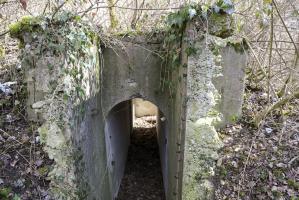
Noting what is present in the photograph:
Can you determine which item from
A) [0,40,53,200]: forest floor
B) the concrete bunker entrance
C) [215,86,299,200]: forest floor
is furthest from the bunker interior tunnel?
[0,40,53,200]: forest floor

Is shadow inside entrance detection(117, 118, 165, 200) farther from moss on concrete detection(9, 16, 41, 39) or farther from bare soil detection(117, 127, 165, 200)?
moss on concrete detection(9, 16, 41, 39)

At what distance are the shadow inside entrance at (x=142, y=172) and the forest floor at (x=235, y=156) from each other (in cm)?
402

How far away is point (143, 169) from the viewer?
30.4 ft

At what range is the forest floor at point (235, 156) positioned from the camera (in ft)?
13.3

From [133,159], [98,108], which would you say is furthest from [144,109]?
[98,108]

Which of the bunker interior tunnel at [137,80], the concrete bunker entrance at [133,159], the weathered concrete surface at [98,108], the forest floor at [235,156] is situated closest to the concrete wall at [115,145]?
the concrete bunker entrance at [133,159]

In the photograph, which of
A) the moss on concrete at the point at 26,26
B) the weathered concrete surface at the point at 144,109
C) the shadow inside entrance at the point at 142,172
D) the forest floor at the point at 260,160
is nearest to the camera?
the forest floor at the point at 260,160

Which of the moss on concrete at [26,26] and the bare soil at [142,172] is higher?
the moss on concrete at [26,26]

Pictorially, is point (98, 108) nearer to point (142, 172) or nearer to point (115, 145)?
point (115, 145)

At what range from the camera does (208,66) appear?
14.4ft

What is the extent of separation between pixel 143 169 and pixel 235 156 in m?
5.23

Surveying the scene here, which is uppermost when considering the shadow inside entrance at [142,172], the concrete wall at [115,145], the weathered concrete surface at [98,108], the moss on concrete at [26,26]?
the moss on concrete at [26,26]

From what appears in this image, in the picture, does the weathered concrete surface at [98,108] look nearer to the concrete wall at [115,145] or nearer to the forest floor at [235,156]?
the forest floor at [235,156]

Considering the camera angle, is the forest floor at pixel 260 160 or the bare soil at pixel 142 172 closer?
the forest floor at pixel 260 160
